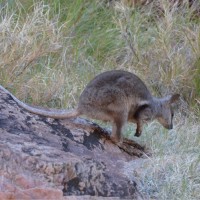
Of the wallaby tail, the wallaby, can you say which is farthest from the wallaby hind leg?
the wallaby tail

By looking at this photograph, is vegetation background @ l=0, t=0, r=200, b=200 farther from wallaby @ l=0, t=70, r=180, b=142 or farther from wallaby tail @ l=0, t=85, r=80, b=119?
wallaby tail @ l=0, t=85, r=80, b=119

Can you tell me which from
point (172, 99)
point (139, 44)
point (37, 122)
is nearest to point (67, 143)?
point (37, 122)

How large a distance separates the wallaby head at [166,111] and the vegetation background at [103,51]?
0.15 metres

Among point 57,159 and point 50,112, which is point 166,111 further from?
point 57,159

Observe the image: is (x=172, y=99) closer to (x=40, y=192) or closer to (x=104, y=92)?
(x=104, y=92)

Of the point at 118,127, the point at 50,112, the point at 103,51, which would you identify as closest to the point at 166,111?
the point at 118,127

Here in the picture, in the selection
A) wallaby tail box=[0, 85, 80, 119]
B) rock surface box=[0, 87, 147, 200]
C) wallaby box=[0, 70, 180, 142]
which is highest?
wallaby box=[0, 70, 180, 142]

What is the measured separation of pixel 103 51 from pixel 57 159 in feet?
16.1

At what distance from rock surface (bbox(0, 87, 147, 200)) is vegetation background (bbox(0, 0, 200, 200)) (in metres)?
0.69

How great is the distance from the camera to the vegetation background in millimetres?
7879

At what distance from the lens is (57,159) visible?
5051 mm

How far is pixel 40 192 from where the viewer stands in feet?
15.4

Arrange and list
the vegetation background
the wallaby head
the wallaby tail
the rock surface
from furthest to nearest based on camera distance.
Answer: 1. the vegetation background
2. the wallaby head
3. the wallaby tail
4. the rock surface

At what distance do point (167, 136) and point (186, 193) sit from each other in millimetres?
1324
